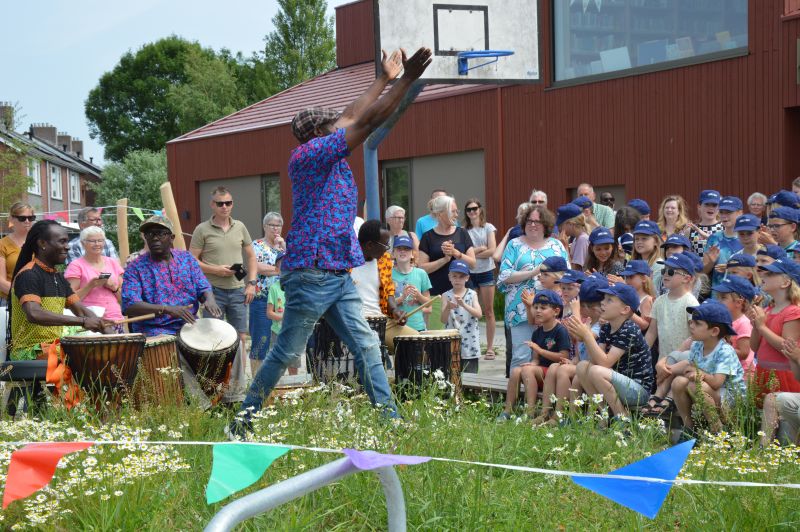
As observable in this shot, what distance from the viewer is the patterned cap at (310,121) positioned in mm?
6137

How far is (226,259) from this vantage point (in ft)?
33.7

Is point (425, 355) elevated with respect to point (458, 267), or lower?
lower

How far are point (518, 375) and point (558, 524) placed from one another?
310 centimetres

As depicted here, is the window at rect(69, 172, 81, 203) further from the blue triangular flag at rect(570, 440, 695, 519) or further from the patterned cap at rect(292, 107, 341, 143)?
the blue triangular flag at rect(570, 440, 695, 519)

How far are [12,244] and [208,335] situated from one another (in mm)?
3584

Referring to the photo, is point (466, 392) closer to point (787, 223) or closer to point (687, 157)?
point (787, 223)

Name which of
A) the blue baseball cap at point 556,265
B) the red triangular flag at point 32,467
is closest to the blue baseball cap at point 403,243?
the blue baseball cap at point 556,265

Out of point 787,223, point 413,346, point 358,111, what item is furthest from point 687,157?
point 358,111

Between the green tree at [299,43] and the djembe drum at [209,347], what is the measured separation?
1857 inches

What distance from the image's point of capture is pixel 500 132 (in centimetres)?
1880

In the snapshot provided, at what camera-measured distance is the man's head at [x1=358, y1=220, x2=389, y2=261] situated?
7668 mm

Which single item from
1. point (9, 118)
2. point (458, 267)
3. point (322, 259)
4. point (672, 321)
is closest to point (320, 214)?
point (322, 259)

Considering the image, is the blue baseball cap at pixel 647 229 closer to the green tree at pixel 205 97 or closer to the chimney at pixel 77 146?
the green tree at pixel 205 97

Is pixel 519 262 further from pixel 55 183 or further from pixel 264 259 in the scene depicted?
pixel 55 183
